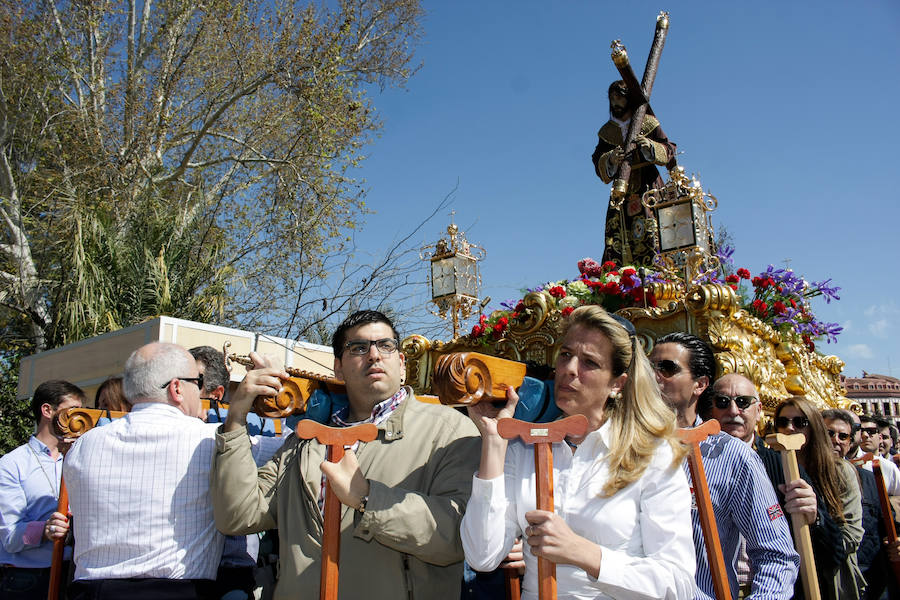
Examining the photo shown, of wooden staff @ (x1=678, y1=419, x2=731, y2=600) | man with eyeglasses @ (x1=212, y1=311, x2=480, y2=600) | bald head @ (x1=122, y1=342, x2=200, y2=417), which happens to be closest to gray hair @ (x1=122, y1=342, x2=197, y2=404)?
bald head @ (x1=122, y1=342, x2=200, y2=417)

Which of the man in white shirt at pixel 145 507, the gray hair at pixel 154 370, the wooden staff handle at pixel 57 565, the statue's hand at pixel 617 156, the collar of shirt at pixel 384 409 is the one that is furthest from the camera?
the statue's hand at pixel 617 156

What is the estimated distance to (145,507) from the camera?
2.62 m

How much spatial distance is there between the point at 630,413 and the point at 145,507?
5.70 feet

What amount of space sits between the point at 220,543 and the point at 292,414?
55 cm

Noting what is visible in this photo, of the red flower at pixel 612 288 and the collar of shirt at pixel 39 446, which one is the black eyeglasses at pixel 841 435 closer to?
the red flower at pixel 612 288

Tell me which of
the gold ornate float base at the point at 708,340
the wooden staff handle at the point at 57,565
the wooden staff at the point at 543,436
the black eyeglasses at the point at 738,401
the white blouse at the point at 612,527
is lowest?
the wooden staff handle at the point at 57,565

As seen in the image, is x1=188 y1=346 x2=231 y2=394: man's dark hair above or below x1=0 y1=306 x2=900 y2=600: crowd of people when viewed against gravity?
above

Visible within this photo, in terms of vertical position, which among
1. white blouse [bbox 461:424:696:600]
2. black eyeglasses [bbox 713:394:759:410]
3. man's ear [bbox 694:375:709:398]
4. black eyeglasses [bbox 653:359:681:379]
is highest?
black eyeglasses [bbox 653:359:681:379]

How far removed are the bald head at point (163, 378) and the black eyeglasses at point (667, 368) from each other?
1906 millimetres

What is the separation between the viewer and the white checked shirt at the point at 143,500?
2605mm

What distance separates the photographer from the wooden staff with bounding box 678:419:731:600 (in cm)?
238

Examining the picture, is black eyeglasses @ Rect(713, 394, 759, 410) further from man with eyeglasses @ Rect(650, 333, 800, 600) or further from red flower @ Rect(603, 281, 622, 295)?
red flower @ Rect(603, 281, 622, 295)

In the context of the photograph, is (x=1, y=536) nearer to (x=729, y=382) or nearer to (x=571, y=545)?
(x=571, y=545)

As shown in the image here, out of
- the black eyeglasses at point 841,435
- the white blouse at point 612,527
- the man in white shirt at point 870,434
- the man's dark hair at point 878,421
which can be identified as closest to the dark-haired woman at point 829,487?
the black eyeglasses at point 841,435
